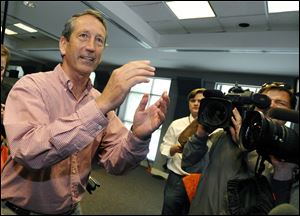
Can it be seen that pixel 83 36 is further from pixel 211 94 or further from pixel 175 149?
pixel 175 149

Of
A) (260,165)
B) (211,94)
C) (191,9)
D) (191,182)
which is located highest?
(191,9)

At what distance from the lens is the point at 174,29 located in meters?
2.51

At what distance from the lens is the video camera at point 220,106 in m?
0.44

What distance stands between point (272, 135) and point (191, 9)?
1903mm

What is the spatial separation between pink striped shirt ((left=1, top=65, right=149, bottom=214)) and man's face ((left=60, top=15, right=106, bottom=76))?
0.04m

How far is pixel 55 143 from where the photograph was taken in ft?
1.16

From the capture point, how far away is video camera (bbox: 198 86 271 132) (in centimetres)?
44

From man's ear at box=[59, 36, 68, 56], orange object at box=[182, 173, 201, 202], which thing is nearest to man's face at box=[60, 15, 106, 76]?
man's ear at box=[59, 36, 68, 56]

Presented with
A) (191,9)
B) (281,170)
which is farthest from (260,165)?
(191,9)

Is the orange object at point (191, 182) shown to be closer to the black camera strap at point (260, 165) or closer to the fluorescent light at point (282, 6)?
the black camera strap at point (260, 165)

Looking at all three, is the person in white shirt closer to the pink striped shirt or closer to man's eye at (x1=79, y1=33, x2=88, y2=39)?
the pink striped shirt

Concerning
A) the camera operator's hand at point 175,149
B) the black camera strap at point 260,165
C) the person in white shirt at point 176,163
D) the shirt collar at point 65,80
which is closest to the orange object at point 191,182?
the person in white shirt at point 176,163

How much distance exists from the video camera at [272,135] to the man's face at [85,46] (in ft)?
0.78

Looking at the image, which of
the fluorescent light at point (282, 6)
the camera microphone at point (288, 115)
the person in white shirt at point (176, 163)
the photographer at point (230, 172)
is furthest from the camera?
the fluorescent light at point (282, 6)
